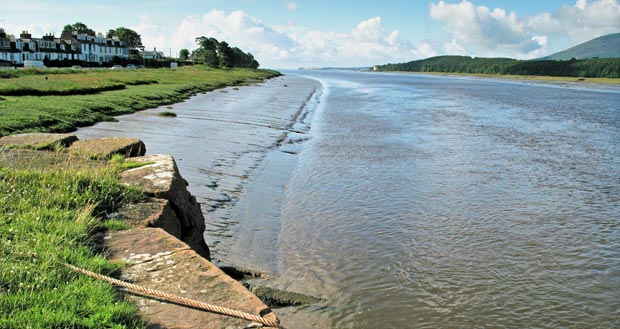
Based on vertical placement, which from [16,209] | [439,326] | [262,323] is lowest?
[439,326]

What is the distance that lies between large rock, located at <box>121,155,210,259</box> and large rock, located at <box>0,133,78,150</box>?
3050 mm

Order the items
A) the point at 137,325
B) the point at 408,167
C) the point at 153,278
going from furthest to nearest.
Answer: the point at 408,167
the point at 153,278
the point at 137,325

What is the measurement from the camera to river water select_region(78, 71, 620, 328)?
7.72m

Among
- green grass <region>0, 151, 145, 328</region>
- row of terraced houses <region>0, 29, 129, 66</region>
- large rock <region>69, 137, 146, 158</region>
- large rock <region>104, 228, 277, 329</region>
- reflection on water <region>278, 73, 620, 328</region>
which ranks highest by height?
row of terraced houses <region>0, 29, 129, 66</region>

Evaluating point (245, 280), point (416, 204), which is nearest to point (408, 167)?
point (416, 204)

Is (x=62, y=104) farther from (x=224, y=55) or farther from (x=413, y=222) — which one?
(x=224, y=55)

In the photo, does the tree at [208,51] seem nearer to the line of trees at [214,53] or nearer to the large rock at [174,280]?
the line of trees at [214,53]

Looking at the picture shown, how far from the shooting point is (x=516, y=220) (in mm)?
12188

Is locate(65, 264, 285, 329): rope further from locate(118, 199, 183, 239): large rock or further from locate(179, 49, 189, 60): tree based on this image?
locate(179, 49, 189, 60): tree

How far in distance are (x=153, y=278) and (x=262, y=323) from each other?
1.35 m

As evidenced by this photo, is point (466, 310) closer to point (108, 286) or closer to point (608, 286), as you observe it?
point (608, 286)

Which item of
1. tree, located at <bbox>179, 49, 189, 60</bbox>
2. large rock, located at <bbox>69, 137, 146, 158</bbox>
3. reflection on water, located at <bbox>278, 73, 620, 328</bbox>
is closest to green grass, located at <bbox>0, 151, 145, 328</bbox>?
large rock, located at <bbox>69, 137, 146, 158</bbox>

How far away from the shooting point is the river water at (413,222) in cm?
→ 772

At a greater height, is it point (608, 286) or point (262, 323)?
point (262, 323)
